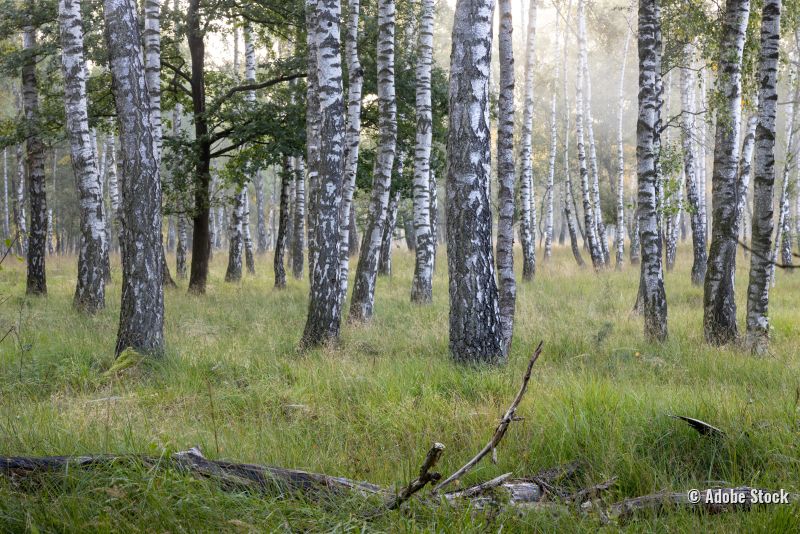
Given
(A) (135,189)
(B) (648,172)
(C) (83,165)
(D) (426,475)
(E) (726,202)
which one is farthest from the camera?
(C) (83,165)

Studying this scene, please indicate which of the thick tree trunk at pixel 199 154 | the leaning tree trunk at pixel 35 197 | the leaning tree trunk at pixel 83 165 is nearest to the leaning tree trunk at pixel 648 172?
the leaning tree trunk at pixel 83 165

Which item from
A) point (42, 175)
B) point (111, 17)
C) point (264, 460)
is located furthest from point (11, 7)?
point (264, 460)

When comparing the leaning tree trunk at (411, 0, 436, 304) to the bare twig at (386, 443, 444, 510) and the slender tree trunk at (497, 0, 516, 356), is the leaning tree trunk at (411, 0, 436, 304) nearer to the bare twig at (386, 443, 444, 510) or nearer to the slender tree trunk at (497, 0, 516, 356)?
the slender tree trunk at (497, 0, 516, 356)

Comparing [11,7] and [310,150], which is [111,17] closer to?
[310,150]

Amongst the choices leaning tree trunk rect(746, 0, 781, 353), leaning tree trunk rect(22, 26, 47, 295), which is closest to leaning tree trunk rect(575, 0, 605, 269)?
leaning tree trunk rect(746, 0, 781, 353)

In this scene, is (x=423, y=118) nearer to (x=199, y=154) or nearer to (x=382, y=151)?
(x=382, y=151)

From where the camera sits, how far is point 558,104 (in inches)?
1626

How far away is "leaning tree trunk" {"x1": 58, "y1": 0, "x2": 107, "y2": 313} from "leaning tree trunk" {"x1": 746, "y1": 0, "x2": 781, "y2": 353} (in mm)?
11030

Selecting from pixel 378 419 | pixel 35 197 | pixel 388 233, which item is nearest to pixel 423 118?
pixel 388 233

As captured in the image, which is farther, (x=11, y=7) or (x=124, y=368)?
(x=11, y=7)

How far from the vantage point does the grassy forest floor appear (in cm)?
331

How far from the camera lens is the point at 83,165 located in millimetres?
12008

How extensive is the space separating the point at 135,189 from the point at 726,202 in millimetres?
7610

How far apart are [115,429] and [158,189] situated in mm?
3697
